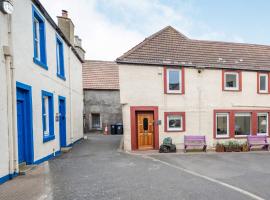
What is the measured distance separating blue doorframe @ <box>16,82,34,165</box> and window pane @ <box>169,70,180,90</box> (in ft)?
27.2

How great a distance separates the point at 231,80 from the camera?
1420cm

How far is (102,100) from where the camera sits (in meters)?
23.4

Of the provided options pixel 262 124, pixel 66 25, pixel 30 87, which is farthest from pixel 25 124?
pixel 262 124

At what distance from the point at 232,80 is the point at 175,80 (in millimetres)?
4112

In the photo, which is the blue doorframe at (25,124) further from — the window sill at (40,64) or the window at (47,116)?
the window at (47,116)

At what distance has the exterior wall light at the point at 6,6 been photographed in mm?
6307

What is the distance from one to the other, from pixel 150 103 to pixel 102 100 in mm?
11411

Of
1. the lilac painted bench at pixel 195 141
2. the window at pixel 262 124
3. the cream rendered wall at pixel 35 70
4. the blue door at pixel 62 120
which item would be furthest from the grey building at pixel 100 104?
the window at pixel 262 124

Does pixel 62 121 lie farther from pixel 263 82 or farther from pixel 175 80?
pixel 263 82

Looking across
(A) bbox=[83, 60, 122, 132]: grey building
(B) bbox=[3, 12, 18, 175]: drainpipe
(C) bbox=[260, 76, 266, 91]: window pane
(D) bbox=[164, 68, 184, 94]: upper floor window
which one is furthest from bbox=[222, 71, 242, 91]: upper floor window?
(A) bbox=[83, 60, 122, 132]: grey building

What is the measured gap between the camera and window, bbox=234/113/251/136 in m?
14.2

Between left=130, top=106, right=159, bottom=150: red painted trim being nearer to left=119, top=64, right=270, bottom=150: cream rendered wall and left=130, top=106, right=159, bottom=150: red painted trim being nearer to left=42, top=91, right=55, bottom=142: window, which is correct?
left=119, top=64, right=270, bottom=150: cream rendered wall

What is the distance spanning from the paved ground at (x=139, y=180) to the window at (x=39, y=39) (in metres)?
4.59

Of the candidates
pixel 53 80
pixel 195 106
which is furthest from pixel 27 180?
pixel 195 106
